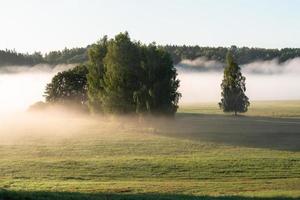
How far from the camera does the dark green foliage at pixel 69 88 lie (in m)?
92.1

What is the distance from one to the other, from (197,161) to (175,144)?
37.5 ft

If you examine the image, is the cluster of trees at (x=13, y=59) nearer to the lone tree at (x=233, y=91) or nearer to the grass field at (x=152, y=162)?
the lone tree at (x=233, y=91)

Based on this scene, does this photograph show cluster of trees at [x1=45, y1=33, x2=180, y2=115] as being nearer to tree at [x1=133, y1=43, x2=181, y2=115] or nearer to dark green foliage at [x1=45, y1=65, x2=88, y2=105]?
tree at [x1=133, y1=43, x2=181, y2=115]

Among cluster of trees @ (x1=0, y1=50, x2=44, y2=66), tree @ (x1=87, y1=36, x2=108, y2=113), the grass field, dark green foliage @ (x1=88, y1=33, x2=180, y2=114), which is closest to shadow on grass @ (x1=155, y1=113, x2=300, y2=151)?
the grass field

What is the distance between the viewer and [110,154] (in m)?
47.5

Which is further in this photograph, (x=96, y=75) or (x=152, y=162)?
(x=96, y=75)

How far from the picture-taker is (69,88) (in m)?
93.6

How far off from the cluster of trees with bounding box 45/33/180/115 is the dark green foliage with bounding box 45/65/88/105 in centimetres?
1663

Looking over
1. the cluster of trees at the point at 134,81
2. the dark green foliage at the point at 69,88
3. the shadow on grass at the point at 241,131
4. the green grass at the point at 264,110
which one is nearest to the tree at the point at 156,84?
the cluster of trees at the point at 134,81

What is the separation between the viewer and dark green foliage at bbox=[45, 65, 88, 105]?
92.1 m

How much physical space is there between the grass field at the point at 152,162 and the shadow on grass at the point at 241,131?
0.09m

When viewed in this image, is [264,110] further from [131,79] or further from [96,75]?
[131,79]

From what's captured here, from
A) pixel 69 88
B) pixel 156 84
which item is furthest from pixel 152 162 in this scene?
pixel 69 88

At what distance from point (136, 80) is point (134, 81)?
246mm
